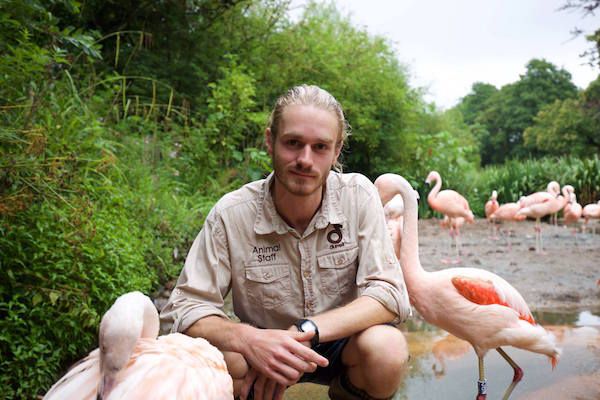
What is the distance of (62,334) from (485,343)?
7.19 feet

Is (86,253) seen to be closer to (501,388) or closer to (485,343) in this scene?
(485,343)

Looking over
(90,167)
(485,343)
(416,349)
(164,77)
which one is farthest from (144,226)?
(164,77)

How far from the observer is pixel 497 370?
3260 mm

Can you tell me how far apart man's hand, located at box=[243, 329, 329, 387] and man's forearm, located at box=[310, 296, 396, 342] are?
0.13 metres

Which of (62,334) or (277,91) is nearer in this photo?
(62,334)

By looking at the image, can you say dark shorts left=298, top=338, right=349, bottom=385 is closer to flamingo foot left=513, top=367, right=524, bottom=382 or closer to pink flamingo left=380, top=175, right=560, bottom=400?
pink flamingo left=380, top=175, right=560, bottom=400

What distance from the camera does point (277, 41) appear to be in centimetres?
894

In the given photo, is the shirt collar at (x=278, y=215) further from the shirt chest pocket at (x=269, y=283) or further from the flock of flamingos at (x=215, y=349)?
the flock of flamingos at (x=215, y=349)

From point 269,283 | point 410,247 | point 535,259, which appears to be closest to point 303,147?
point 269,283

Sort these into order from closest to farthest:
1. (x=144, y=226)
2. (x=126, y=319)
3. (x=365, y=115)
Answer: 1. (x=126, y=319)
2. (x=144, y=226)
3. (x=365, y=115)

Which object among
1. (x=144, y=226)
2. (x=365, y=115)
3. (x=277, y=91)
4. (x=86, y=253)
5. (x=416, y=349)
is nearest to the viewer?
(x=86, y=253)

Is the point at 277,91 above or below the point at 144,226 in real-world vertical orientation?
above

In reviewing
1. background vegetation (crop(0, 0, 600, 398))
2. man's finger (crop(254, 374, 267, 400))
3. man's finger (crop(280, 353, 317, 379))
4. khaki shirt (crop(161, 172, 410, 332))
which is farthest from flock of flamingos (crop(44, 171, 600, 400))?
background vegetation (crop(0, 0, 600, 398))

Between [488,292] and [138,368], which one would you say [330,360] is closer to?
[138,368]
